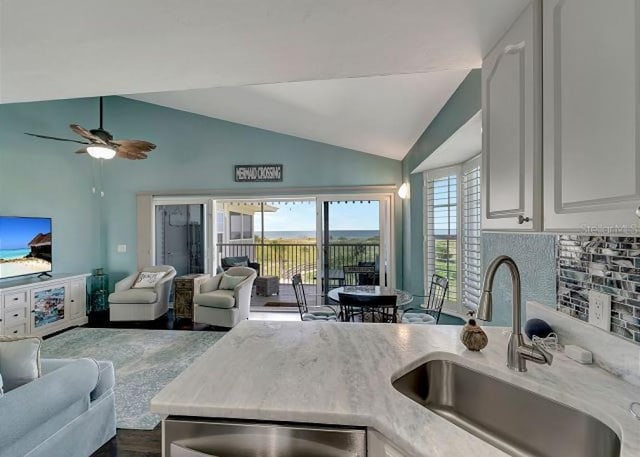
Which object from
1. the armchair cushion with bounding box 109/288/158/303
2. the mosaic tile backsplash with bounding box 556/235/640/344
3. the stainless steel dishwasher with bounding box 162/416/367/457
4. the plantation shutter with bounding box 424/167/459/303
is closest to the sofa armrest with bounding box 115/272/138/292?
the armchair cushion with bounding box 109/288/158/303

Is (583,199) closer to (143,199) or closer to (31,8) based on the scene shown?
(31,8)

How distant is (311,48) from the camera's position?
1.31 metres

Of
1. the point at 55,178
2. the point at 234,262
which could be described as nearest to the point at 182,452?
the point at 55,178

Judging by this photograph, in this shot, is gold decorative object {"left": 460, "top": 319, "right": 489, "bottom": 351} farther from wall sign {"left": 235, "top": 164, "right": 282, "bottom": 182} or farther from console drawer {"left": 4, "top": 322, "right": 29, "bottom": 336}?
console drawer {"left": 4, "top": 322, "right": 29, "bottom": 336}

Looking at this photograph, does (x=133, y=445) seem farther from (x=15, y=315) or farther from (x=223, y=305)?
(x=15, y=315)

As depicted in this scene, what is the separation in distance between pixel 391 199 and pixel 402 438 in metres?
4.33

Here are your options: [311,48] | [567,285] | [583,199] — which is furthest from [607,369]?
[311,48]

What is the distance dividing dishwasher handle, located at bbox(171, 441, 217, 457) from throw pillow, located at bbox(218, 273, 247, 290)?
3.74 m

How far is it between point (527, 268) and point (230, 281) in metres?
3.94

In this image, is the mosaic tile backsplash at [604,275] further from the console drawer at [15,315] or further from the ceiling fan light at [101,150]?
the console drawer at [15,315]

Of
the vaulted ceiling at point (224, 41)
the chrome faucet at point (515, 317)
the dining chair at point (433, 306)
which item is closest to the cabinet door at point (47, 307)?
the vaulted ceiling at point (224, 41)

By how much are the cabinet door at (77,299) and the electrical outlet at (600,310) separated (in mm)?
5612

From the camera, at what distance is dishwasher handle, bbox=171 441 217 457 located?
0.90 meters

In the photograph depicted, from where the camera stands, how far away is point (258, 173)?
514 cm
